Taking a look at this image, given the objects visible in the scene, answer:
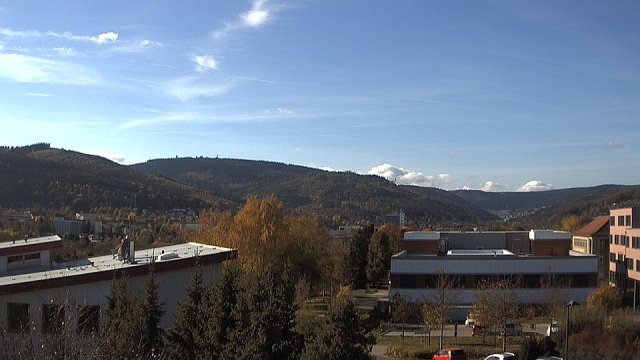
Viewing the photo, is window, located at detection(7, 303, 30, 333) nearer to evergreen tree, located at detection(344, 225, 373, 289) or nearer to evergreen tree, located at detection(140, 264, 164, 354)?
evergreen tree, located at detection(140, 264, 164, 354)

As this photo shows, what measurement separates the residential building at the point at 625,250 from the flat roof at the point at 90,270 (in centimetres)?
4434

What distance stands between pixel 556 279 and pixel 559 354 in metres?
22.1

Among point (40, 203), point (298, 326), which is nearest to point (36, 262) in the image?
point (298, 326)

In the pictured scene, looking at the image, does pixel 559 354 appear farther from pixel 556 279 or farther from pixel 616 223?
pixel 616 223

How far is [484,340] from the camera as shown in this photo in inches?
1564

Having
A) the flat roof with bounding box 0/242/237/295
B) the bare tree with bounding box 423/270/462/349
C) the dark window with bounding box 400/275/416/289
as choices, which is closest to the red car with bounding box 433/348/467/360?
the bare tree with bounding box 423/270/462/349

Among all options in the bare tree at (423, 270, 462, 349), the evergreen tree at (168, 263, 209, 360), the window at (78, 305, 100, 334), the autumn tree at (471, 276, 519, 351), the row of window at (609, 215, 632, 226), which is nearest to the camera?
the evergreen tree at (168, 263, 209, 360)

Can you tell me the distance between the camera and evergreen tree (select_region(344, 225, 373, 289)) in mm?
74500

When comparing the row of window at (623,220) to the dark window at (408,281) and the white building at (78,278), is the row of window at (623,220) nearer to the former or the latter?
the dark window at (408,281)

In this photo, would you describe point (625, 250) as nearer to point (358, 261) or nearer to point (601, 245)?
point (601, 245)

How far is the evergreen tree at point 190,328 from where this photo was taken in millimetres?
21703

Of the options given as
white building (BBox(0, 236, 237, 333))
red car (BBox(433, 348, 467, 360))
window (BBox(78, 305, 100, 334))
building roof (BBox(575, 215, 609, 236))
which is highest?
building roof (BBox(575, 215, 609, 236))

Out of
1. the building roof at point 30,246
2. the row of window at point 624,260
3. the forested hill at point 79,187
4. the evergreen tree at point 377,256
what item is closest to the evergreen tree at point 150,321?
the building roof at point 30,246

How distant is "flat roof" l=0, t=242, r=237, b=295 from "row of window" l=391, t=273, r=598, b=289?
23.7 m
